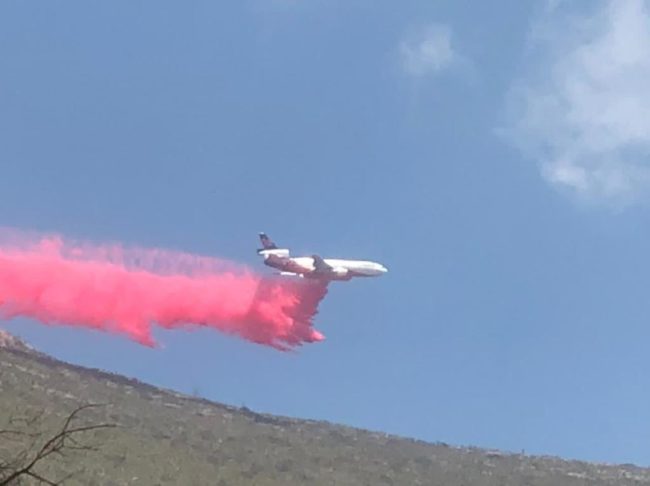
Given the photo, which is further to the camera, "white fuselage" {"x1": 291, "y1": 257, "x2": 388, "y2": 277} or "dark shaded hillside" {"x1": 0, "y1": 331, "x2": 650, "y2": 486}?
"white fuselage" {"x1": 291, "y1": 257, "x2": 388, "y2": 277}

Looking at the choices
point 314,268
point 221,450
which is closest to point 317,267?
point 314,268

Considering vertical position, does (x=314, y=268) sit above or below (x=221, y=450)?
above

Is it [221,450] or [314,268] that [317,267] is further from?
[221,450]

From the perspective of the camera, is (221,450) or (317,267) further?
(317,267)

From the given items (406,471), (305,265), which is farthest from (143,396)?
(406,471)

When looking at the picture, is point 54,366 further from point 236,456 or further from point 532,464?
point 532,464
